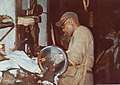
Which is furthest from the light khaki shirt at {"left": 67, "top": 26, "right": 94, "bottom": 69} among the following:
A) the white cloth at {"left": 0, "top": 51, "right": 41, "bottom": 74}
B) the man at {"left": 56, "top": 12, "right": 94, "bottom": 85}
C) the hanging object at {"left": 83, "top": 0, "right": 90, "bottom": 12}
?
the white cloth at {"left": 0, "top": 51, "right": 41, "bottom": 74}

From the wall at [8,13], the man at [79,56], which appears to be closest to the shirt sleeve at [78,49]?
the man at [79,56]

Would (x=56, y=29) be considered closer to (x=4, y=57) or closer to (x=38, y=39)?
(x=38, y=39)

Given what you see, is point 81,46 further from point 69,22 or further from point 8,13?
point 8,13

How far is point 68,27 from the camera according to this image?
7.95 ft

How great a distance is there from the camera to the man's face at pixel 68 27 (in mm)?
2414

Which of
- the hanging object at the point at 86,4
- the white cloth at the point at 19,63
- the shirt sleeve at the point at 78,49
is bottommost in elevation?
the white cloth at the point at 19,63

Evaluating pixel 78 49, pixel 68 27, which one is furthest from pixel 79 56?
pixel 68 27

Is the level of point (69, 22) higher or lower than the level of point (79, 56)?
higher

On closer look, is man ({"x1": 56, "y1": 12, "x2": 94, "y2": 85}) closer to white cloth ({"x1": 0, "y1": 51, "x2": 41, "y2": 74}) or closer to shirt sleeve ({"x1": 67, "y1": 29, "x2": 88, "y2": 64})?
shirt sleeve ({"x1": 67, "y1": 29, "x2": 88, "y2": 64})

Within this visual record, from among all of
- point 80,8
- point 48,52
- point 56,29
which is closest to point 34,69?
point 48,52

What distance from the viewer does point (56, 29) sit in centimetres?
240

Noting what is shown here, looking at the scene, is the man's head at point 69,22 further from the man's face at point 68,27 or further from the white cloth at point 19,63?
the white cloth at point 19,63

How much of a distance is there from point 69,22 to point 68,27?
0.12ft

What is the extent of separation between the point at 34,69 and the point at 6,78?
0.20m
